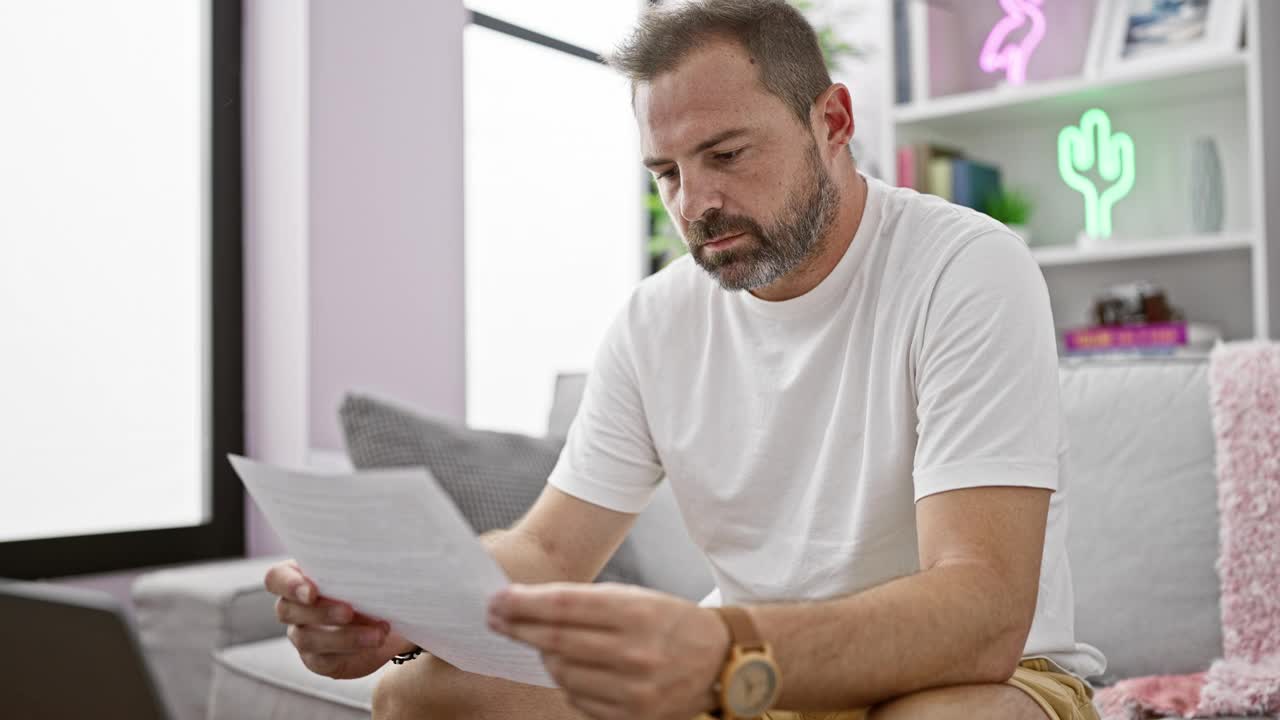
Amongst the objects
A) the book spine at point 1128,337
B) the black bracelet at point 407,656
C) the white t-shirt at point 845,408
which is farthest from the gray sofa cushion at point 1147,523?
the book spine at point 1128,337

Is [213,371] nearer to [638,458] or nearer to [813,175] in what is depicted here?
[638,458]

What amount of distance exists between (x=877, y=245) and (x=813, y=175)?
0.10 metres

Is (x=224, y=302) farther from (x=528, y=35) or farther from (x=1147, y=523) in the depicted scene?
(x=1147, y=523)

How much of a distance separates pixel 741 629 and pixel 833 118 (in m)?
0.68

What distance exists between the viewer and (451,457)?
176cm

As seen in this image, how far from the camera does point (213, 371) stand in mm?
2545

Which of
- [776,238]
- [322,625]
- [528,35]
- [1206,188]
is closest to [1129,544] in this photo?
[776,238]

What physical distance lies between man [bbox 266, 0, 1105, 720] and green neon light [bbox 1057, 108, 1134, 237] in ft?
5.97

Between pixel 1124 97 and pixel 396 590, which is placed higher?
pixel 1124 97

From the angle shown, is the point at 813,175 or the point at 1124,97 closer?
the point at 813,175

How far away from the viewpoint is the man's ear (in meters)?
1.25

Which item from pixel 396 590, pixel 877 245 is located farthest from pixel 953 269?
pixel 396 590

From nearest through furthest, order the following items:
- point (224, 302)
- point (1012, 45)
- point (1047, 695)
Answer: point (1047, 695), point (224, 302), point (1012, 45)

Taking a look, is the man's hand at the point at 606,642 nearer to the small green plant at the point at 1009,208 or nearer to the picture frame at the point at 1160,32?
the picture frame at the point at 1160,32
